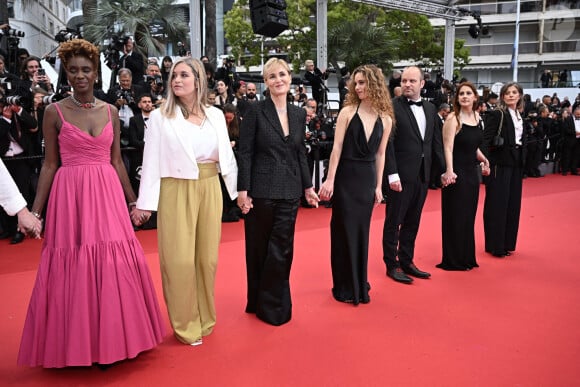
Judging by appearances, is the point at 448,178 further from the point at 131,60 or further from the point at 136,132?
the point at 131,60

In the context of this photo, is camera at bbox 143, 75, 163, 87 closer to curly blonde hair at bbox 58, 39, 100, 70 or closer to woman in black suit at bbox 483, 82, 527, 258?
woman in black suit at bbox 483, 82, 527, 258

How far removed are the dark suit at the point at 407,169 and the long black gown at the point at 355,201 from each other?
0.39 metres

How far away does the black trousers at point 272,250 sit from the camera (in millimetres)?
3703

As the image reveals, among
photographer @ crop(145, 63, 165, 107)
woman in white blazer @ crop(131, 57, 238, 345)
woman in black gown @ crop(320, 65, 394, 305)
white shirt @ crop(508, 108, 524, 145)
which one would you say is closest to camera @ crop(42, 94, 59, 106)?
photographer @ crop(145, 63, 165, 107)

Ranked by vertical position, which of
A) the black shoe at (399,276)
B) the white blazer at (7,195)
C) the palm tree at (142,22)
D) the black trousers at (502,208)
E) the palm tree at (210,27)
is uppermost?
the palm tree at (142,22)

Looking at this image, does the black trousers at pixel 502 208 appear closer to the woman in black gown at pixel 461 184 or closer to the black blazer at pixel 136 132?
the woman in black gown at pixel 461 184

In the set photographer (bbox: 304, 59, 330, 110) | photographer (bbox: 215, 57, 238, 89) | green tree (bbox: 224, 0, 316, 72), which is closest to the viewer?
photographer (bbox: 215, 57, 238, 89)

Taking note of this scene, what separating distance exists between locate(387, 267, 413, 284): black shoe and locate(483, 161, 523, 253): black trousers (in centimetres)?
135

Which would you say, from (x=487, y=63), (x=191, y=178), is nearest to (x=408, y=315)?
(x=191, y=178)

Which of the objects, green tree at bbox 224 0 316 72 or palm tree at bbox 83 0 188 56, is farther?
green tree at bbox 224 0 316 72

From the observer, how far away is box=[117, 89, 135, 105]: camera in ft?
22.8

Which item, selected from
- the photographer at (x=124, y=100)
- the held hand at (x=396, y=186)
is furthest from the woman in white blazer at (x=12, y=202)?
the photographer at (x=124, y=100)

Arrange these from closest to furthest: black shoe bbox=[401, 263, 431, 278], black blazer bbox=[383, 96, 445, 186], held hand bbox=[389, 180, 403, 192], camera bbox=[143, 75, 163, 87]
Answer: held hand bbox=[389, 180, 403, 192] → black blazer bbox=[383, 96, 445, 186] → black shoe bbox=[401, 263, 431, 278] → camera bbox=[143, 75, 163, 87]

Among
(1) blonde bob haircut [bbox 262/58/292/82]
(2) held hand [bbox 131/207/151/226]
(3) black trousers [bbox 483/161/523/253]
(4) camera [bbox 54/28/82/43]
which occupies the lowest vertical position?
(3) black trousers [bbox 483/161/523/253]
